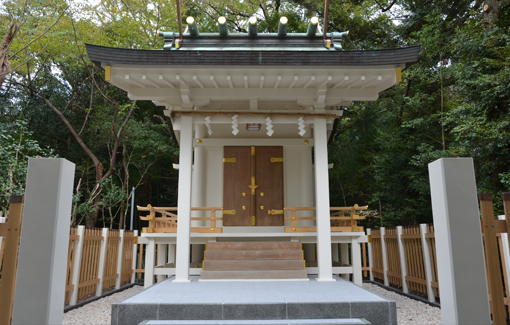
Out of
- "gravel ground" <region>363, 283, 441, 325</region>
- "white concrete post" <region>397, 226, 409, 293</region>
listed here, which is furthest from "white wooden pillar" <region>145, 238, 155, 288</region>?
"white concrete post" <region>397, 226, 409, 293</region>

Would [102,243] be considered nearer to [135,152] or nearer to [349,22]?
[135,152]

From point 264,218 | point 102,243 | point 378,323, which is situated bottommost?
point 378,323

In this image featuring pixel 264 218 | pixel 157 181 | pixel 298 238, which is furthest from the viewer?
pixel 157 181

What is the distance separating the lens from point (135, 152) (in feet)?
51.6

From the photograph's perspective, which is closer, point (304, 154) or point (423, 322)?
point (423, 322)

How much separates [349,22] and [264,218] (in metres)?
10.5

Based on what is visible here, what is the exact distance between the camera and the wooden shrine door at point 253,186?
7.21 meters

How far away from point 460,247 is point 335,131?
8306 millimetres

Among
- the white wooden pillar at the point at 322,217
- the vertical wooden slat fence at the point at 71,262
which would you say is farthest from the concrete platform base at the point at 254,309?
the vertical wooden slat fence at the point at 71,262

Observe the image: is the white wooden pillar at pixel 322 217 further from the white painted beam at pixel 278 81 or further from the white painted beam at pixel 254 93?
the white painted beam at pixel 278 81

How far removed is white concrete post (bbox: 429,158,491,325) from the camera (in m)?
2.75

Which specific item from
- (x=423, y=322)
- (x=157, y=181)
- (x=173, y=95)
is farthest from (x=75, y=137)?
(x=423, y=322)

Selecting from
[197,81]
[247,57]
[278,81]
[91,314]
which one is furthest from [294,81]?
[91,314]

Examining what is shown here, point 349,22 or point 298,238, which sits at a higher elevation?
point 349,22
